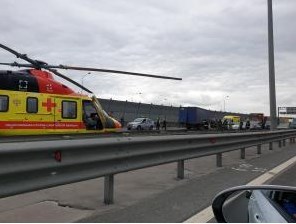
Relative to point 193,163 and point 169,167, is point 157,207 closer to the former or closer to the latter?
point 169,167

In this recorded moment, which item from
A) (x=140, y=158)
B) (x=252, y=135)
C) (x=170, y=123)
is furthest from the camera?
(x=170, y=123)

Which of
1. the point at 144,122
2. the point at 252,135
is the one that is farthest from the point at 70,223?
the point at 144,122

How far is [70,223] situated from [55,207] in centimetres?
105

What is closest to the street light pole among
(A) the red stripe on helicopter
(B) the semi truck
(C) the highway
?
(A) the red stripe on helicopter

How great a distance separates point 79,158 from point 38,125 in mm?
16337

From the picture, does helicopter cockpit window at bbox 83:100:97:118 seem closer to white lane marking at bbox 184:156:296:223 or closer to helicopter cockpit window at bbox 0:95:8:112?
helicopter cockpit window at bbox 0:95:8:112

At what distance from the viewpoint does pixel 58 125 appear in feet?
77.0

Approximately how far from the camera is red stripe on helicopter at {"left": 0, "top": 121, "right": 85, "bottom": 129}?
21391 millimetres

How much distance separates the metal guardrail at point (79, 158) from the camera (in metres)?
5.35

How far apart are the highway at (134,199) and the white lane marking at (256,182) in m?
0.11

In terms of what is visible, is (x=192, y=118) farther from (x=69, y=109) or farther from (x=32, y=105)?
(x=32, y=105)

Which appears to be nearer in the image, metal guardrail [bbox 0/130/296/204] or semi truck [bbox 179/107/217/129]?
metal guardrail [bbox 0/130/296/204]

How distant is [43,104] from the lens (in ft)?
73.9

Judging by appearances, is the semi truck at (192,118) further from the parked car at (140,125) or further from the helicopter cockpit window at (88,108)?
the helicopter cockpit window at (88,108)
